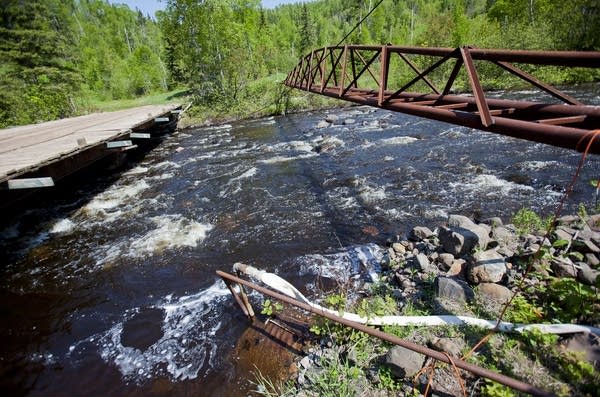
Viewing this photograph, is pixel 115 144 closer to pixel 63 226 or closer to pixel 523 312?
pixel 63 226

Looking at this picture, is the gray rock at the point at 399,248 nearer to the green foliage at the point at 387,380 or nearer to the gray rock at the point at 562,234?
the gray rock at the point at 562,234

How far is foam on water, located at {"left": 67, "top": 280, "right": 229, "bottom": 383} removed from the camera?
4.50 m

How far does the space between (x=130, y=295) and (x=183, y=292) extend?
1.23 m

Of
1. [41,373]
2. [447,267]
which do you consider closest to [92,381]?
[41,373]

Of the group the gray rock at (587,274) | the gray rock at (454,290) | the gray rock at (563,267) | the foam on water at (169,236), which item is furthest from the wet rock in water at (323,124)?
the gray rock at (587,274)

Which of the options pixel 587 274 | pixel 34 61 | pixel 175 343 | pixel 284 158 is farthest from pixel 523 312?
pixel 34 61

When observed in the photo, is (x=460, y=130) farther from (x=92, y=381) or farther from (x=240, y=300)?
(x=92, y=381)

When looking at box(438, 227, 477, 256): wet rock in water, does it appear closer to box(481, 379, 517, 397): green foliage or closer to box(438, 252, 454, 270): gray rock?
box(438, 252, 454, 270): gray rock

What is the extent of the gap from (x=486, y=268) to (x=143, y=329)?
5937 millimetres

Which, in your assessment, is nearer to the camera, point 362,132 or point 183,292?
point 183,292

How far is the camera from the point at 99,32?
77.4m

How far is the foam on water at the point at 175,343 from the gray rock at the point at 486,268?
14.0 ft

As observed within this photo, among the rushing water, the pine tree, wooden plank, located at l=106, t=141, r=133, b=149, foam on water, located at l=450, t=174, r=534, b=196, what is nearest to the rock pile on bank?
the rushing water

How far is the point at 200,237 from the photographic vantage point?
8242 mm
